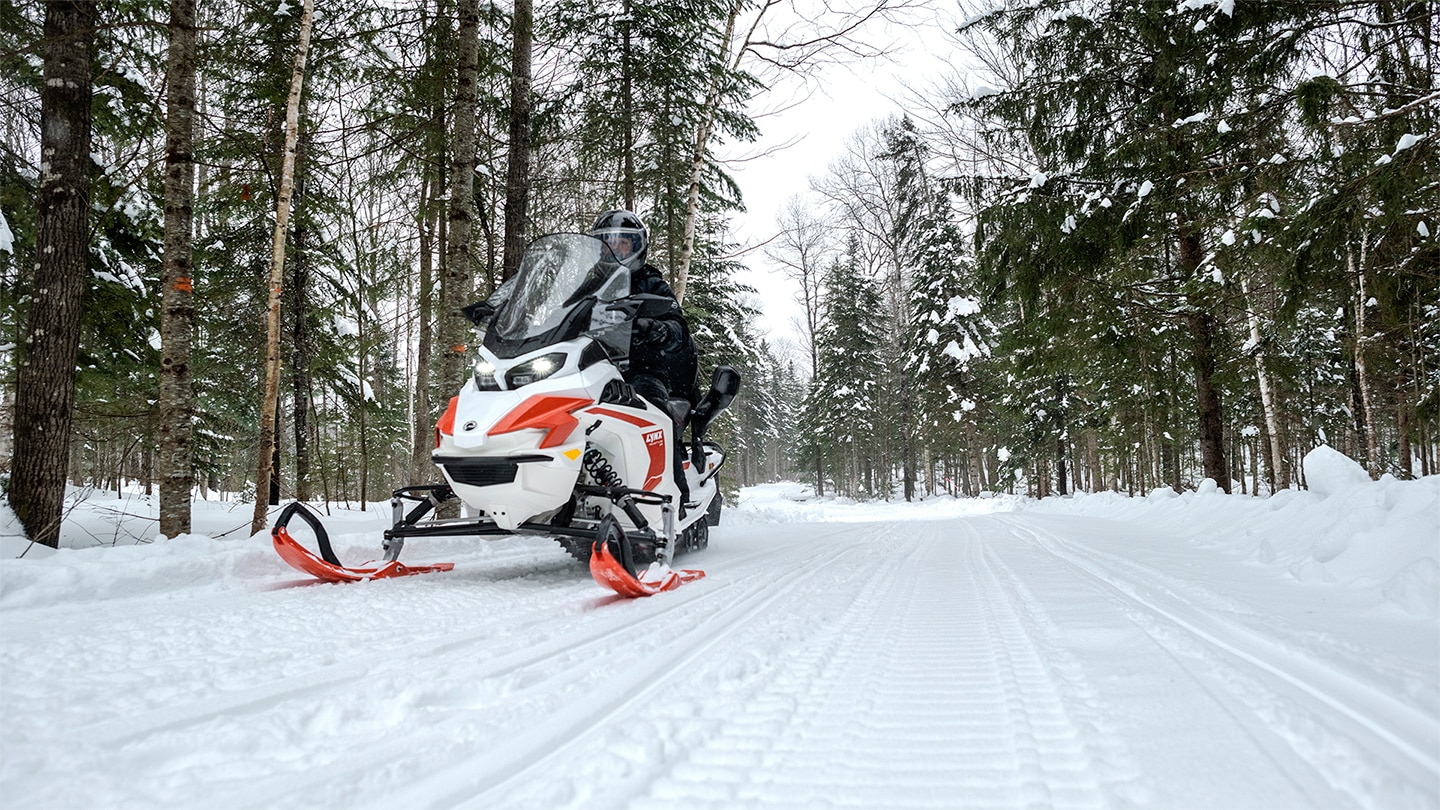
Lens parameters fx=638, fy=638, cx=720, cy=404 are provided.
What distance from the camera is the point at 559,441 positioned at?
11.6 ft

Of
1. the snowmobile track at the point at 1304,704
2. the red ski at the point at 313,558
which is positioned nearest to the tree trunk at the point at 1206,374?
the snowmobile track at the point at 1304,704

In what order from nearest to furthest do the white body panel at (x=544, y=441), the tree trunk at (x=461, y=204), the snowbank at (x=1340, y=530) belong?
the snowbank at (x=1340, y=530)
the white body panel at (x=544, y=441)
the tree trunk at (x=461, y=204)

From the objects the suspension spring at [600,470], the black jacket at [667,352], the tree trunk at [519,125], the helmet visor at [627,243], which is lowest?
the suspension spring at [600,470]

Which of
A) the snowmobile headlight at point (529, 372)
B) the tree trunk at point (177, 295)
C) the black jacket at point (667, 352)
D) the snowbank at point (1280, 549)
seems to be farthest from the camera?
the tree trunk at point (177, 295)

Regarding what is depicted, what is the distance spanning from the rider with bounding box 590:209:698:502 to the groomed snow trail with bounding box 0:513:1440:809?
1.92m

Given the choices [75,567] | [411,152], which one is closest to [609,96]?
[411,152]

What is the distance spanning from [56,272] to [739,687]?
6.19 metres

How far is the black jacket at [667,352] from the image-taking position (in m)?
4.91

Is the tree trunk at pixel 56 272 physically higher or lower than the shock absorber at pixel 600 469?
higher

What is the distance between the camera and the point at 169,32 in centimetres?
512

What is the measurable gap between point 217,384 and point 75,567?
10.2 meters

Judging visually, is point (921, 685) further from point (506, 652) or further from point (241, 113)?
point (241, 113)

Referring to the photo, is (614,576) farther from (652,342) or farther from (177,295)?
(177,295)

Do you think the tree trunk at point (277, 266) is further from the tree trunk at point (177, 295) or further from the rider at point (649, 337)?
the rider at point (649, 337)
